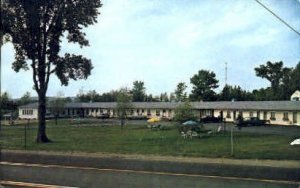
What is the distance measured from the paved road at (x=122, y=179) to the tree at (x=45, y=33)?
1680 millimetres

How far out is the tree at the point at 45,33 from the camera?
6.31 meters

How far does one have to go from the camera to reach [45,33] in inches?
276

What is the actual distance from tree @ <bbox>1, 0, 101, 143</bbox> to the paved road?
1.68 metres

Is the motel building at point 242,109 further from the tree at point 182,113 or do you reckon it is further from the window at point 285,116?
the tree at point 182,113

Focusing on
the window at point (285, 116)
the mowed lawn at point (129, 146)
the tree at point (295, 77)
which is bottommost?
the mowed lawn at point (129, 146)

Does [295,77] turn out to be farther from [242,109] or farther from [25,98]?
[25,98]

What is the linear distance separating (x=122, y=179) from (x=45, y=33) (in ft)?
11.5

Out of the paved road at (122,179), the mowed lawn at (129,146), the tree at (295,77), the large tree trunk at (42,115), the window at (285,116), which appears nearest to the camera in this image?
the large tree trunk at (42,115)

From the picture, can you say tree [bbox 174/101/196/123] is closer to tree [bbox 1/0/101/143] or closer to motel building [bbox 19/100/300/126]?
motel building [bbox 19/100/300/126]

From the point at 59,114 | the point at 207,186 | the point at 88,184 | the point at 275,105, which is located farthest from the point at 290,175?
the point at 275,105

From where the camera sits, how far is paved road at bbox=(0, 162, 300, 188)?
867 centimetres

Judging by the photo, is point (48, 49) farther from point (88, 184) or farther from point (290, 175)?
point (290, 175)

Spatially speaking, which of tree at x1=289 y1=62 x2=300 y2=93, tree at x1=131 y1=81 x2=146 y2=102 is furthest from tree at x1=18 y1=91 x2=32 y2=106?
tree at x1=289 y1=62 x2=300 y2=93

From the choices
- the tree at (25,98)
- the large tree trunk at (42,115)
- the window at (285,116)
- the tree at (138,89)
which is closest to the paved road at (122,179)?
the large tree trunk at (42,115)
